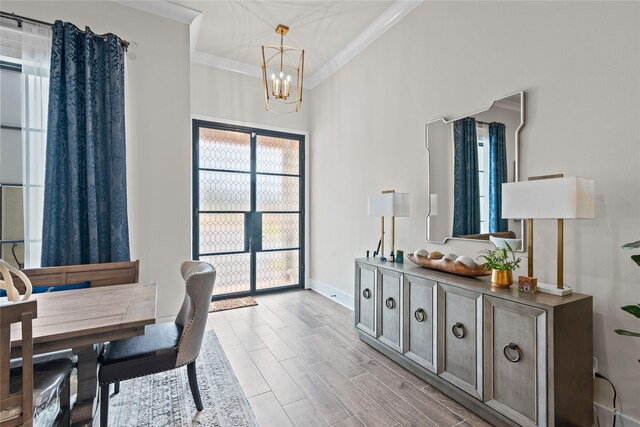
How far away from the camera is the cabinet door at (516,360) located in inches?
64.3

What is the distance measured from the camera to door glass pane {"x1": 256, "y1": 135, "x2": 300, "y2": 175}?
4812 millimetres

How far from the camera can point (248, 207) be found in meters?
4.72

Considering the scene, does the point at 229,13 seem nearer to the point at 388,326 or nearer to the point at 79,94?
→ the point at 79,94

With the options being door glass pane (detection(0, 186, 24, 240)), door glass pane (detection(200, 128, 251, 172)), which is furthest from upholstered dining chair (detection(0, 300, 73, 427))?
door glass pane (detection(200, 128, 251, 172))

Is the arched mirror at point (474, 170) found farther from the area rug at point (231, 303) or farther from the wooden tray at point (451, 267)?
the area rug at point (231, 303)

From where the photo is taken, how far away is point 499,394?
1.83 metres

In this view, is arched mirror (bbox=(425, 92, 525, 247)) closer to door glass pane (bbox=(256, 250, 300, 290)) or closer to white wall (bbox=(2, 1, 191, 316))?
white wall (bbox=(2, 1, 191, 316))

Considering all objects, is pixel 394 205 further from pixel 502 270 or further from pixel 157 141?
pixel 157 141

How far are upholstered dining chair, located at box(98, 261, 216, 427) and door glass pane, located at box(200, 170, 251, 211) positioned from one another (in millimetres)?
2625

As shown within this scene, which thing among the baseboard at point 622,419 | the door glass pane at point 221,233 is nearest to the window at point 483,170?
the baseboard at point 622,419

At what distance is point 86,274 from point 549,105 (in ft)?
12.5

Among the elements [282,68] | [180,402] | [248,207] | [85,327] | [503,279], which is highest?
[282,68]

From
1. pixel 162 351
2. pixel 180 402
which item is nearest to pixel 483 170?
pixel 162 351

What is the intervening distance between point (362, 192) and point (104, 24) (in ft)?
10.8
